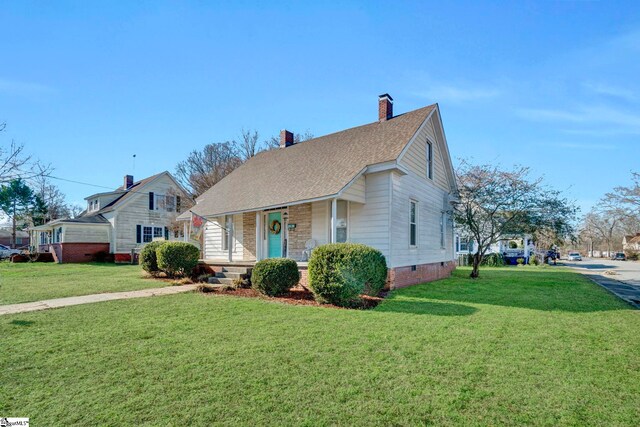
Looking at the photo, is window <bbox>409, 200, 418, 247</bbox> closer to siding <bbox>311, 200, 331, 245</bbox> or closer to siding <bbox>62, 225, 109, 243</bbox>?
siding <bbox>311, 200, 331, 245</bbox>

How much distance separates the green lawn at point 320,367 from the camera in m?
3.26

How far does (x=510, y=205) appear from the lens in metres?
15.1

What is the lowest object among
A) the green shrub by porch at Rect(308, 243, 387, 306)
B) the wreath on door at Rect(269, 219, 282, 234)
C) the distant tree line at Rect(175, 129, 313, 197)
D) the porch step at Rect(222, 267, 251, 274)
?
the porch step at Rect(222, 267, 251, 274)

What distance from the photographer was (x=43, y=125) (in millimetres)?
14977

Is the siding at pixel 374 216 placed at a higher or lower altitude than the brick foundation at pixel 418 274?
higher

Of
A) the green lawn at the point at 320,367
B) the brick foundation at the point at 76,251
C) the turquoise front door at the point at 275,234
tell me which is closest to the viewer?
the green lawn at the point at 320,367

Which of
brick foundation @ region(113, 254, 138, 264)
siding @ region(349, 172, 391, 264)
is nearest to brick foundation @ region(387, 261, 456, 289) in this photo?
siding @ region(349, 172, 391, 264)

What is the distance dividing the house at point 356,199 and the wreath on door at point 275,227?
42 mm

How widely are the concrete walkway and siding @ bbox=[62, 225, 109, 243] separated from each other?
64.6ft

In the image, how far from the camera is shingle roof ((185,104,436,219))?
1154 cm

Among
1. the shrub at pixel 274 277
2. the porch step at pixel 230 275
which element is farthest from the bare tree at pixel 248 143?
the shrub at pixel 274 277

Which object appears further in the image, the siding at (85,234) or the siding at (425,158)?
the siding at (85,234)

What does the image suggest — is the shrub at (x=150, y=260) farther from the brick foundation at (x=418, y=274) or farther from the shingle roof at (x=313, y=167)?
the brick foundation at (x=418, y=274)

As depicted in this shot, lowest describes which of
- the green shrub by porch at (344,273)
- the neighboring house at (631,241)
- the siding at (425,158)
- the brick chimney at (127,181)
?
the neighboring house at (631,241)
